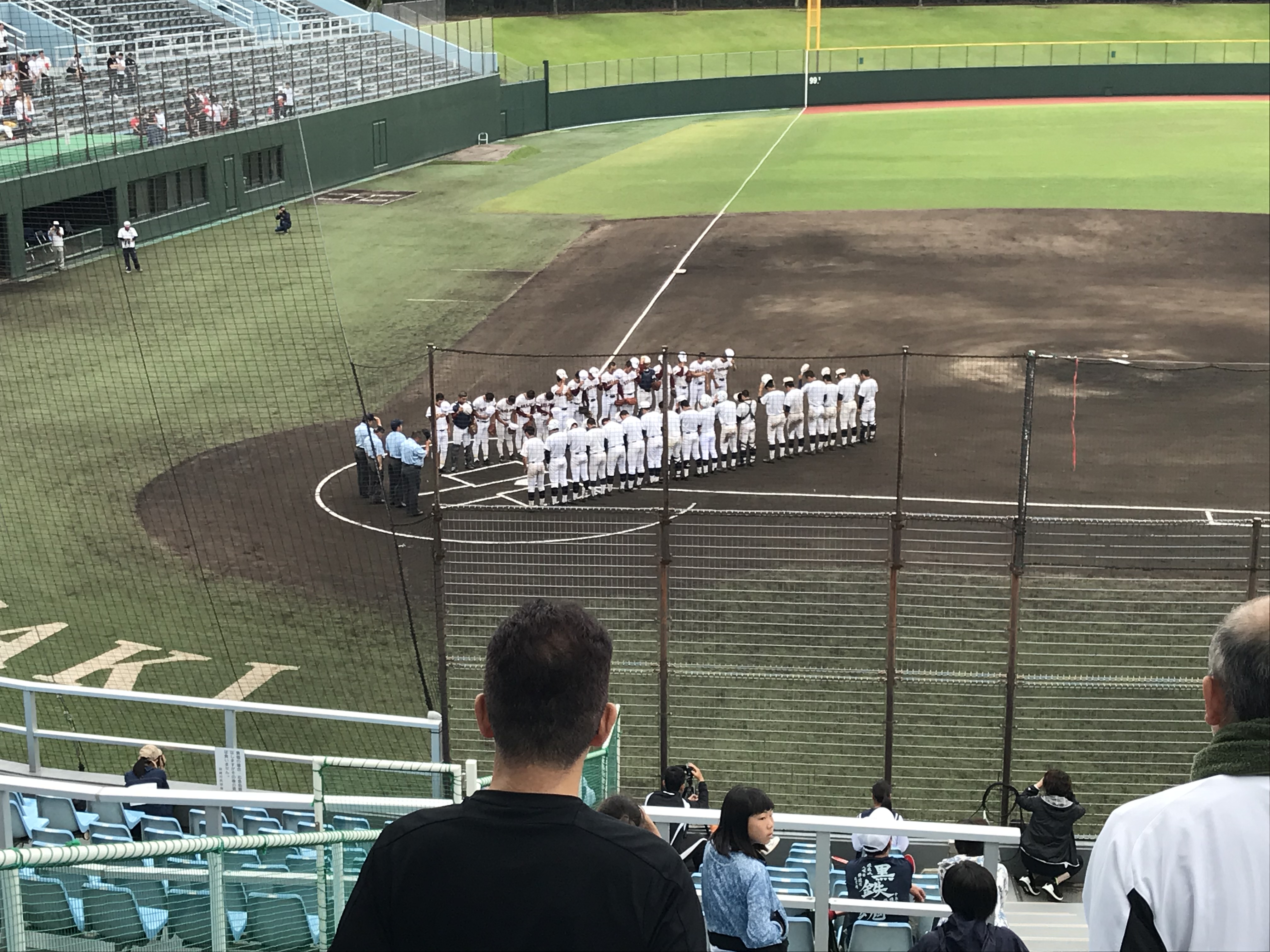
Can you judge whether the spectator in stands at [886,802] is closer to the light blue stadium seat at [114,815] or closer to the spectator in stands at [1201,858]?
the light blue stadium seat at [114,815]

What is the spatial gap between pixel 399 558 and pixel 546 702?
1169 cm

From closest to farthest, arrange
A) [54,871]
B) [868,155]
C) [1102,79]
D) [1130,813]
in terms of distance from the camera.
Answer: [1130,813], [54,871], [868,155], [1102,79]

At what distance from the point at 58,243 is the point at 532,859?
3330cm

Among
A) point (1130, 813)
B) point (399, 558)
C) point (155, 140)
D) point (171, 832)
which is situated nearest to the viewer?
point (1130, 813)

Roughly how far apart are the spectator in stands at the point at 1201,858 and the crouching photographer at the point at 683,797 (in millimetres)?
6330

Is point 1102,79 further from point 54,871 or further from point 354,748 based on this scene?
point 54,871

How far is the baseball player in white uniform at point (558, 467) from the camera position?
2164cm

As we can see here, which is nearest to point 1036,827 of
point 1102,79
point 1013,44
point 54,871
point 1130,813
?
point 54,871

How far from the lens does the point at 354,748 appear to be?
48.6 ft

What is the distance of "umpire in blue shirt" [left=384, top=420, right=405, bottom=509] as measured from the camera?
Result: 70.8 ft

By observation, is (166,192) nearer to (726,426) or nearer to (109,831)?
(726,426)

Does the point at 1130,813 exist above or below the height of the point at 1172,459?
above

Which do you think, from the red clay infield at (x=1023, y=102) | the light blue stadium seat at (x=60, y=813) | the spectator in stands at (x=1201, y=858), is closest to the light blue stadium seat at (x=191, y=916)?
the light blue stadium seat at (x=60, y=813)

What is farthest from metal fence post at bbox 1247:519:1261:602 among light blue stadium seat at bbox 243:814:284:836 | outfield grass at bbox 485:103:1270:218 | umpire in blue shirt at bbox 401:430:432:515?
outfield grass at bbox 485:103:1270:218
